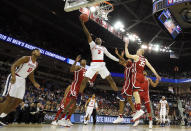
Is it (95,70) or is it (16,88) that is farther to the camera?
(95,70)

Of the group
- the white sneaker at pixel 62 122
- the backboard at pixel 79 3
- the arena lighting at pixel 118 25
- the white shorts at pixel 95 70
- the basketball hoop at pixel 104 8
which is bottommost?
the white sneaker at pixel 62 122

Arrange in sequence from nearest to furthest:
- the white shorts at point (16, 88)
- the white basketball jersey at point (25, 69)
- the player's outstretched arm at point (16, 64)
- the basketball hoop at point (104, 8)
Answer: the player's outstretched arm at point (16, 64) < the white shorts at point (16, 88) < the white basketball jersey at point (25, 69) < the basketball hoop at point (104, 8)

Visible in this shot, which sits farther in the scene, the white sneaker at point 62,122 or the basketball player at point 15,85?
the white sneaker at point 62,122

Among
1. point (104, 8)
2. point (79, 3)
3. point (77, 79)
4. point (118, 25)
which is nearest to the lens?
point (77, 79)

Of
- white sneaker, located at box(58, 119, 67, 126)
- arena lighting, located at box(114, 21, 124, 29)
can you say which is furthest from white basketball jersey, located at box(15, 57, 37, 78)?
arena lighting, located at box(114, 21, 124, 29)

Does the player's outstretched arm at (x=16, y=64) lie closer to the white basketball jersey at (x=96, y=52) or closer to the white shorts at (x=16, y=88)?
the white shorts at (x=16, y=88)

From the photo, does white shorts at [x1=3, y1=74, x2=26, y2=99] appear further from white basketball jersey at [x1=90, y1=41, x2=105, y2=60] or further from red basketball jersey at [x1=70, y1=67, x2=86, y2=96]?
white basketball jersey at [x1=90, y1=41, x2=105, y2=60]

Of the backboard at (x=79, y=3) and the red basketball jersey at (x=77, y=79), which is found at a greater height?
the backboard at (x=79, y=3)

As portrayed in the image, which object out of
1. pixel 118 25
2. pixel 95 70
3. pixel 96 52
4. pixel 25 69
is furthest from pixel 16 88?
pixel 118 25

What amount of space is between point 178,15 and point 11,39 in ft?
43.7

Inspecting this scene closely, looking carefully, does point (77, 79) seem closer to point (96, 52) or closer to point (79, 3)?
point (96, 52)

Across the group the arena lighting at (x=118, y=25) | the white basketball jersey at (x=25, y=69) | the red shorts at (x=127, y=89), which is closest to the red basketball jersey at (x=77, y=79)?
the red shorts at (x=127, y=89)

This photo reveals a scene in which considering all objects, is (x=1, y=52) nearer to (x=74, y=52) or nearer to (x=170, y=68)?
(x=74, y=52)

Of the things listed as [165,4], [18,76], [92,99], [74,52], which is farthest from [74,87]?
[74,52]
